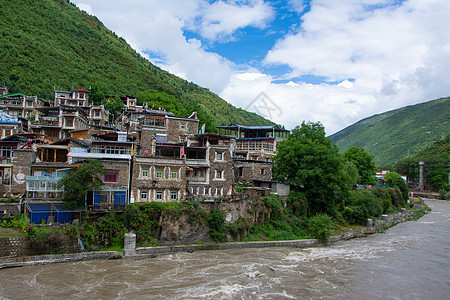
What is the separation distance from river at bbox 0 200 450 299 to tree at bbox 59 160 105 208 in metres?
4.68

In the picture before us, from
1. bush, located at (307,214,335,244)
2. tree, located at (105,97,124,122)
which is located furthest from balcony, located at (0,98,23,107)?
bush, located at (307,214,335,244)

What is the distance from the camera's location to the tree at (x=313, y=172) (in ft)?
111

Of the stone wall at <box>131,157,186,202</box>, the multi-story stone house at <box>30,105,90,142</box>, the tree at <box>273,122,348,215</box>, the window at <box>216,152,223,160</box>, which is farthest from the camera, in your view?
the multi-story stone house at <box>30,105,90,142</box>

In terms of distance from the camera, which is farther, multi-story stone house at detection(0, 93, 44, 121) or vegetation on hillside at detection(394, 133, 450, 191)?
vegetation on hillside at detection(394, 133, 450, 191)

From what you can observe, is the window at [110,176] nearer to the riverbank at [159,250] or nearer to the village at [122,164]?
Answer: the village at [122,164]

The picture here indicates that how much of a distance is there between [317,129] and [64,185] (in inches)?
1192

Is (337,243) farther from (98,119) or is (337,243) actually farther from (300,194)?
(98,119)

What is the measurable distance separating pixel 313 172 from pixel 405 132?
440 ft

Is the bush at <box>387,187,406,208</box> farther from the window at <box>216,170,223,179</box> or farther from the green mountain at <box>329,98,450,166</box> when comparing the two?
the green mountain at <box>329,98,450,166</box>

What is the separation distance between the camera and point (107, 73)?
88.9m

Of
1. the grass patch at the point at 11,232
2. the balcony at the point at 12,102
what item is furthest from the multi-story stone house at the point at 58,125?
the grass patch at the point at 11,232

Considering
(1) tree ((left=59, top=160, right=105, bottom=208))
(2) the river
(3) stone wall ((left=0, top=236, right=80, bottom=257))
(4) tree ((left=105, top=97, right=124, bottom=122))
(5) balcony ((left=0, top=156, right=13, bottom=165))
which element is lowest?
(2) the river

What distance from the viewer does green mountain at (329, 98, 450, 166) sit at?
128250 millimetres

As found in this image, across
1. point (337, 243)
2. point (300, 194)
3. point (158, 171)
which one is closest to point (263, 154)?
point (300, 194)
